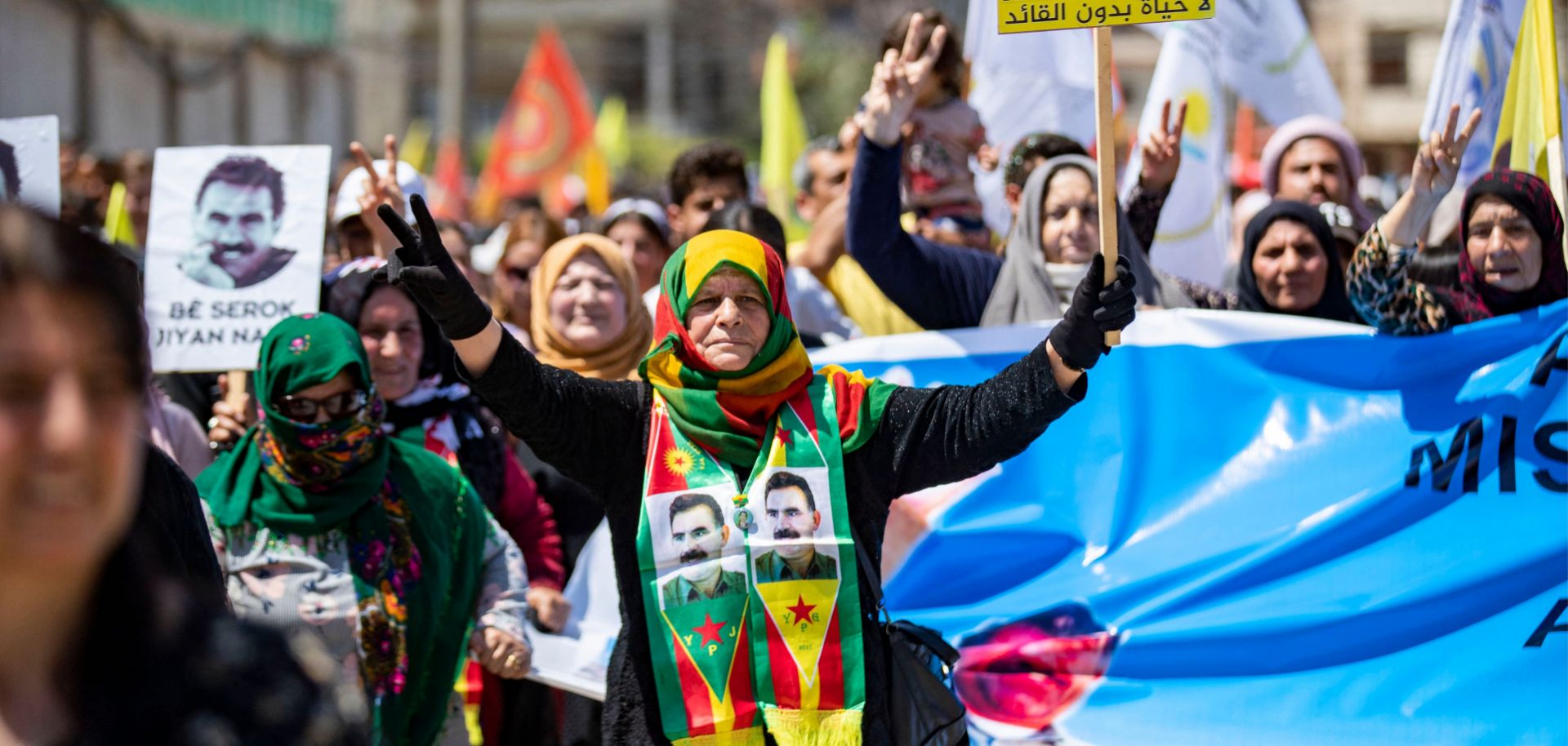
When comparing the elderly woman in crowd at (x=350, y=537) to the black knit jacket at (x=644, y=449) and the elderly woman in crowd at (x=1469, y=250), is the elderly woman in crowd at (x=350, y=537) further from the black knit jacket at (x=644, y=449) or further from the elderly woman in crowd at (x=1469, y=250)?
the elderly woman in crowd at (x=1469, y=250)

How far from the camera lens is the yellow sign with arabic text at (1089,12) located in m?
3.22

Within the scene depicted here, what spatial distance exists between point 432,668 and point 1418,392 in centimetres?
234

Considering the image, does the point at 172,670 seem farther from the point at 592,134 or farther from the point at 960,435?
the point at 592,134

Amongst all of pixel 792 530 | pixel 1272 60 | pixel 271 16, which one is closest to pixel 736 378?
pixel 792 530

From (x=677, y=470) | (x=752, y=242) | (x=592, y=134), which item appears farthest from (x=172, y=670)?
(x=592, y=134)

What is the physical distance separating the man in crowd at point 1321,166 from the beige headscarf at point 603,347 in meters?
2.54

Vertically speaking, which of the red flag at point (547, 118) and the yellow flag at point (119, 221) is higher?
the red flag at point (547, 118)

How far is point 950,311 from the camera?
4.71m

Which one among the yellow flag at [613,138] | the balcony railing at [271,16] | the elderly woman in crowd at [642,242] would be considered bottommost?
the elderly woman in crowd at [642,242]

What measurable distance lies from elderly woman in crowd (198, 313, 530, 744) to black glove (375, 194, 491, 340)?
2.26 feet

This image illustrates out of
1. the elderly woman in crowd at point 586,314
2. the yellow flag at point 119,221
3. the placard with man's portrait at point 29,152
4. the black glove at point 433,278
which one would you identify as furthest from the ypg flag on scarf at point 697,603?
the yellow flag at point 119,221

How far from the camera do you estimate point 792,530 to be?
3004 millimetres

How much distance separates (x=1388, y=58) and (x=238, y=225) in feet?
117

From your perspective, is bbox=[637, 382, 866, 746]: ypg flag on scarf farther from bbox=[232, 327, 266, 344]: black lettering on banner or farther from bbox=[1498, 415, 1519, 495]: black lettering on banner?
bbox=[232, 327, 266, 344]: black lettering on banner
